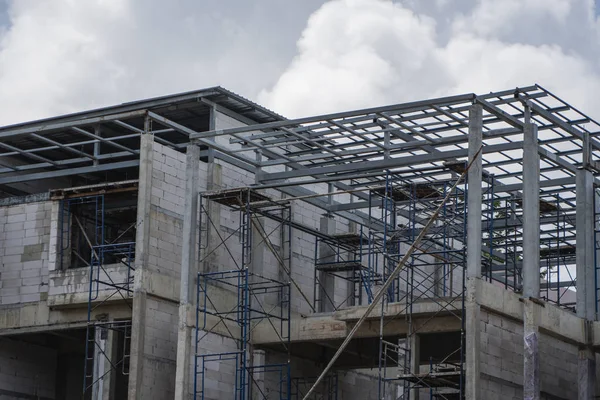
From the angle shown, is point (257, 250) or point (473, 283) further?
point (257, 250)

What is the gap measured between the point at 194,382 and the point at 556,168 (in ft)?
39.3

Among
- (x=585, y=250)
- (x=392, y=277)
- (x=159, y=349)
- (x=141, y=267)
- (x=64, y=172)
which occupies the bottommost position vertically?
(x=159, y=349)

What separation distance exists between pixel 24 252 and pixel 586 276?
16.7 metres

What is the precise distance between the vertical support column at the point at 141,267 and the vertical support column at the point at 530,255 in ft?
34.1

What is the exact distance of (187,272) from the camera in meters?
33.6

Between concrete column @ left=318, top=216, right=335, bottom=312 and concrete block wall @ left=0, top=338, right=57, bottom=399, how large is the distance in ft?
29.3

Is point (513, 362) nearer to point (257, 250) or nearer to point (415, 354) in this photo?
point (415, 354)

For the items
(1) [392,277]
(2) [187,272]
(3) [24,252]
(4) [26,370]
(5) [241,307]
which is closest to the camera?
(1) [392,277]

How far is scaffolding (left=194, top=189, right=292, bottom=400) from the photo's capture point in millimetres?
33438

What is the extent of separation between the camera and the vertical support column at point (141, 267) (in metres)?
33.2

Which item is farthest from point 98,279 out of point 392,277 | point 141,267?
point 392,277

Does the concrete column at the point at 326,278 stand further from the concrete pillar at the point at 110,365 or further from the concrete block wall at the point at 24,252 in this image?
the concrete block wall at the point at 24,252

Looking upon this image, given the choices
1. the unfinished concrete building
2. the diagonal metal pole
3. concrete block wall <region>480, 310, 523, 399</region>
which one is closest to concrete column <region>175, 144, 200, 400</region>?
the unfinished concrete building

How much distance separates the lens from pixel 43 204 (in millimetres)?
37000
